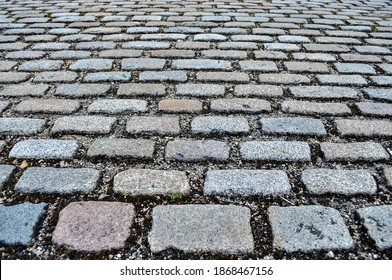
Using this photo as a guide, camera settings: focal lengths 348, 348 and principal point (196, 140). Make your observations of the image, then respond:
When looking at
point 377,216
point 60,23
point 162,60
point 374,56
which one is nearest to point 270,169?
point 377,216

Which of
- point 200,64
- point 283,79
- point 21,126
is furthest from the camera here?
point 200,64

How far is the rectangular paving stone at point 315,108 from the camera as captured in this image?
2.02m

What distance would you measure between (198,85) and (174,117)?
442 mm

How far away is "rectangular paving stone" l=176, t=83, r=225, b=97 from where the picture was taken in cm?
221

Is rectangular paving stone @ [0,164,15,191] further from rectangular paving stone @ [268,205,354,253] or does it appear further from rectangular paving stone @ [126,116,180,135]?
rectangular paving stone @ [268,205,354,253]

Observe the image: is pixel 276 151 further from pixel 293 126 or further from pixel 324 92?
pixel 324 92

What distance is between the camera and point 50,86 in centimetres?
231

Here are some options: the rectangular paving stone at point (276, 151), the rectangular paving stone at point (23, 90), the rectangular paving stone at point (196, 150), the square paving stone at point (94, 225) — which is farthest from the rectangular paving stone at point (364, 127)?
the rectangular paving stone at point (23, 90)

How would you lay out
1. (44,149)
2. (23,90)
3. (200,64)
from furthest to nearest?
(200,64)
(23,90)
(44,149)

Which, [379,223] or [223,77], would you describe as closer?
[379,223]

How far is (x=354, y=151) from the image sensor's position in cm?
169

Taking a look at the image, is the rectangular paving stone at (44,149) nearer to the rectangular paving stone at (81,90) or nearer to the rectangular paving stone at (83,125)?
the rectangular paving stone at (83,125)

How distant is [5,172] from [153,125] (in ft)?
2.41

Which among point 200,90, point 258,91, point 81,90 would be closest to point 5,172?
point 81,90
